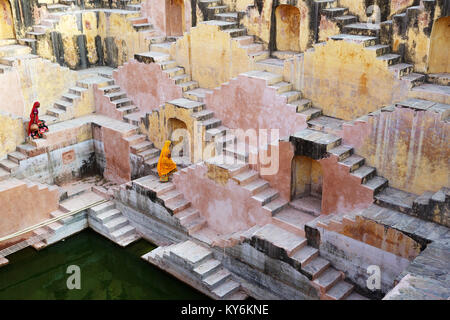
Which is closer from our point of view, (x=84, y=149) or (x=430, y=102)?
(x=430, y=102)

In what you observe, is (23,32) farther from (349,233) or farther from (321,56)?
(349,233)

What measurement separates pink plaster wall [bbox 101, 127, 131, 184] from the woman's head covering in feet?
6.36

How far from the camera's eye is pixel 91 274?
11602mm

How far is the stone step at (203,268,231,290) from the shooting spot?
1026 centimetres

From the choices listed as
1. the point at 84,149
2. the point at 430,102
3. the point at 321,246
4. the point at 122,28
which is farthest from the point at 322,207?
the point at 122,28

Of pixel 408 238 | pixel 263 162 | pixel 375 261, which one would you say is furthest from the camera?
pixel 263 162

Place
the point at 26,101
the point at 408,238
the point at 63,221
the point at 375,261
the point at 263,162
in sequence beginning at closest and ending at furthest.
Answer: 1. the point at 408,238
2. the point at 375,261
3. the point at 263,162
4. the point at 63,221
5. the point at 26,101

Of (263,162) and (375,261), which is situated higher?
(263,162)

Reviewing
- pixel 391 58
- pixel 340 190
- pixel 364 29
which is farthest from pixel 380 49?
pixel 340 190

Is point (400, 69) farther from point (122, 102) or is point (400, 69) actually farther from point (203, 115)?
point (122, 102)

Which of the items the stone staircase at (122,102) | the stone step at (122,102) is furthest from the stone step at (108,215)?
the stone step at (122,102)

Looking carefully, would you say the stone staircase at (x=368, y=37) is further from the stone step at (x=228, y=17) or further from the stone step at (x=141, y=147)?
the stone step at (x=141, y=147)

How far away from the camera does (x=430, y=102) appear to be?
9.61 metres

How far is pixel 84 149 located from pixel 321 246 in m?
8.54
